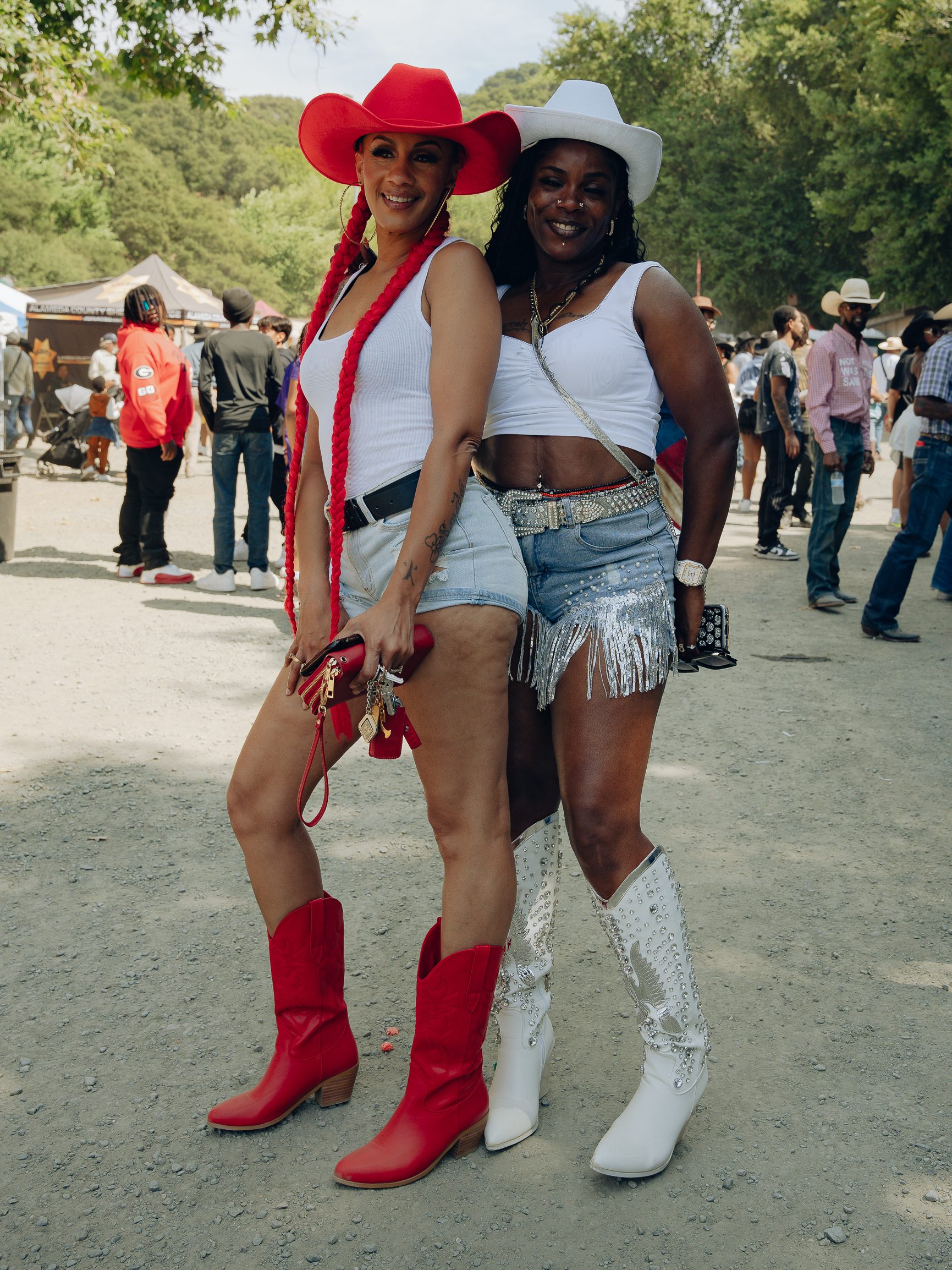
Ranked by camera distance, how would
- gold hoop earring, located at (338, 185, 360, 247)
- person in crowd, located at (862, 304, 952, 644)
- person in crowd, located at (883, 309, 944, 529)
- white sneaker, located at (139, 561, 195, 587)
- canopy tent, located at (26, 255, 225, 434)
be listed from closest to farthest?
gold hoop earring, located at (338, 185, 360, 247), person in crowd, located at (862, 304, 952, 644), white sneaker, located at (139, 561, 195, 587), person in crowd, located at (883, 309, 944, 529), canopy tent, located at (26, 255, 225, 434)

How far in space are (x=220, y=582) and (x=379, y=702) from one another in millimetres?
6420

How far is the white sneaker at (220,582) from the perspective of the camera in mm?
8305

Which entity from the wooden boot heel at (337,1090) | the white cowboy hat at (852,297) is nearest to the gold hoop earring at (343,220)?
the wooden boot heel at (337,1090)

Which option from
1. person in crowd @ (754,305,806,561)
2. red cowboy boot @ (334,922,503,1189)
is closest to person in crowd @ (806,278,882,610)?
person in crowd @ (754,305,806,561)

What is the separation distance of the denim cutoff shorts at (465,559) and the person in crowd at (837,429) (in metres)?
5.76

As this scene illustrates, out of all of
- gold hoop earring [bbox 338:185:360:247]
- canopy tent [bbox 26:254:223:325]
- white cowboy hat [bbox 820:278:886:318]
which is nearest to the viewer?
gold hoop earring [bbox 338:185:360:247]

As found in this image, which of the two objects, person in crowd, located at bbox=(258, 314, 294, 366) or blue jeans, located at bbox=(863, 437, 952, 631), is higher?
person in crowd, located at bbox=(258, 314, 294, 366)

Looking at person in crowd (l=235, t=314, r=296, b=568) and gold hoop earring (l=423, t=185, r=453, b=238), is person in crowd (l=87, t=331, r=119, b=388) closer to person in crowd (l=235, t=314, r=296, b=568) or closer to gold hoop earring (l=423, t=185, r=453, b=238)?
person in crowd (l=235, t=314, r=296, b=568)

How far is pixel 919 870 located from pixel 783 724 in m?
1.69

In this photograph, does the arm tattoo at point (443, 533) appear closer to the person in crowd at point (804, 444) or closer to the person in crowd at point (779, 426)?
the person in crowd at point (804, 444)

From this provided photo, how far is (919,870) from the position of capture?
3.82 meters

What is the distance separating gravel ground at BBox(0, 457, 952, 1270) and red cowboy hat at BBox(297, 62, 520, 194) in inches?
77.6

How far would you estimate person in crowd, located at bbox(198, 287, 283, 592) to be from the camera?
8.14 metres

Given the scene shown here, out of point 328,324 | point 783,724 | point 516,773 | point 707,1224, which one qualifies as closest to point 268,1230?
point 707,1224
